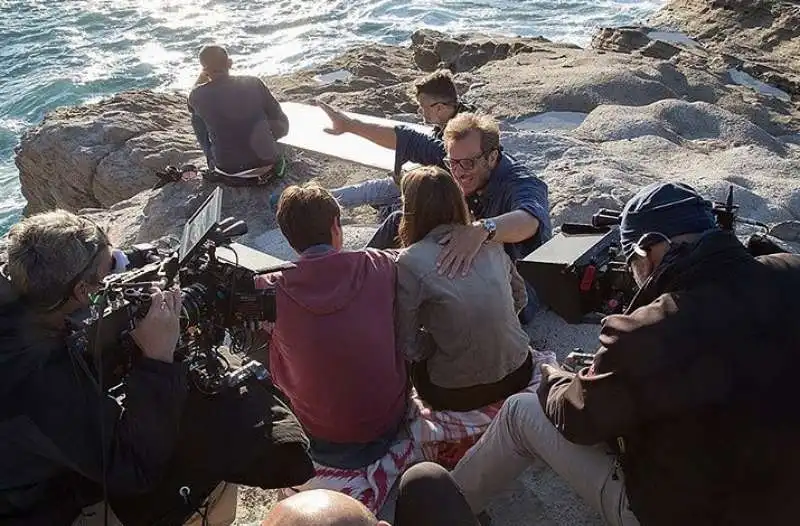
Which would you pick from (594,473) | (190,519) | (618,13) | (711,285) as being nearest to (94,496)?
(190,519)

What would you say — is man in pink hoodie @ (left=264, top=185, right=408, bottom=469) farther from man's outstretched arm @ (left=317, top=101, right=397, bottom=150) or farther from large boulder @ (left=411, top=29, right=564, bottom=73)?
large boulder @ (left=411, top=29, right=564, bottom=73)

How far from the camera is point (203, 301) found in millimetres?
3000

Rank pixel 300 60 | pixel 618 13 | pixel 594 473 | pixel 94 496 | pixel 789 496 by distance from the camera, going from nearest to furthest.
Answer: pixel 789 496 → pixel 94 496 → pixel 594 473 → pixel 300 60 → pixel 618 13

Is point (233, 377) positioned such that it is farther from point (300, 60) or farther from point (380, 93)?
point (300, 60)

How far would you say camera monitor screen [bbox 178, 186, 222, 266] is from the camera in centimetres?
292

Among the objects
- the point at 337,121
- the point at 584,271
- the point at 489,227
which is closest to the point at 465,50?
the point at 337,121

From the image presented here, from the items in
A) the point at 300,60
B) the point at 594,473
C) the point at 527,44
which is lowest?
the point at 300,60

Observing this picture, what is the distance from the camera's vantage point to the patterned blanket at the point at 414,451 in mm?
3479

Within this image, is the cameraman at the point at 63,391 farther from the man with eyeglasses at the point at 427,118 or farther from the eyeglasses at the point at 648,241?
the man with eyeglasses at the point at 427,118

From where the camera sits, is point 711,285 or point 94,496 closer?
point 711,285

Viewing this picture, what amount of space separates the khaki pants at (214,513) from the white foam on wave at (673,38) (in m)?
13.3

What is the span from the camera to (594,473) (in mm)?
3096

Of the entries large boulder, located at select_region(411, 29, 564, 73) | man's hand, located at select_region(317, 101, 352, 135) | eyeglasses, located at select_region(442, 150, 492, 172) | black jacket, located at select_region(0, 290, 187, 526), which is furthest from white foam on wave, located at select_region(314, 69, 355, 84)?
black jacket, located at select_region(0, 290, 187, 526)

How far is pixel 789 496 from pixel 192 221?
2.16 m
